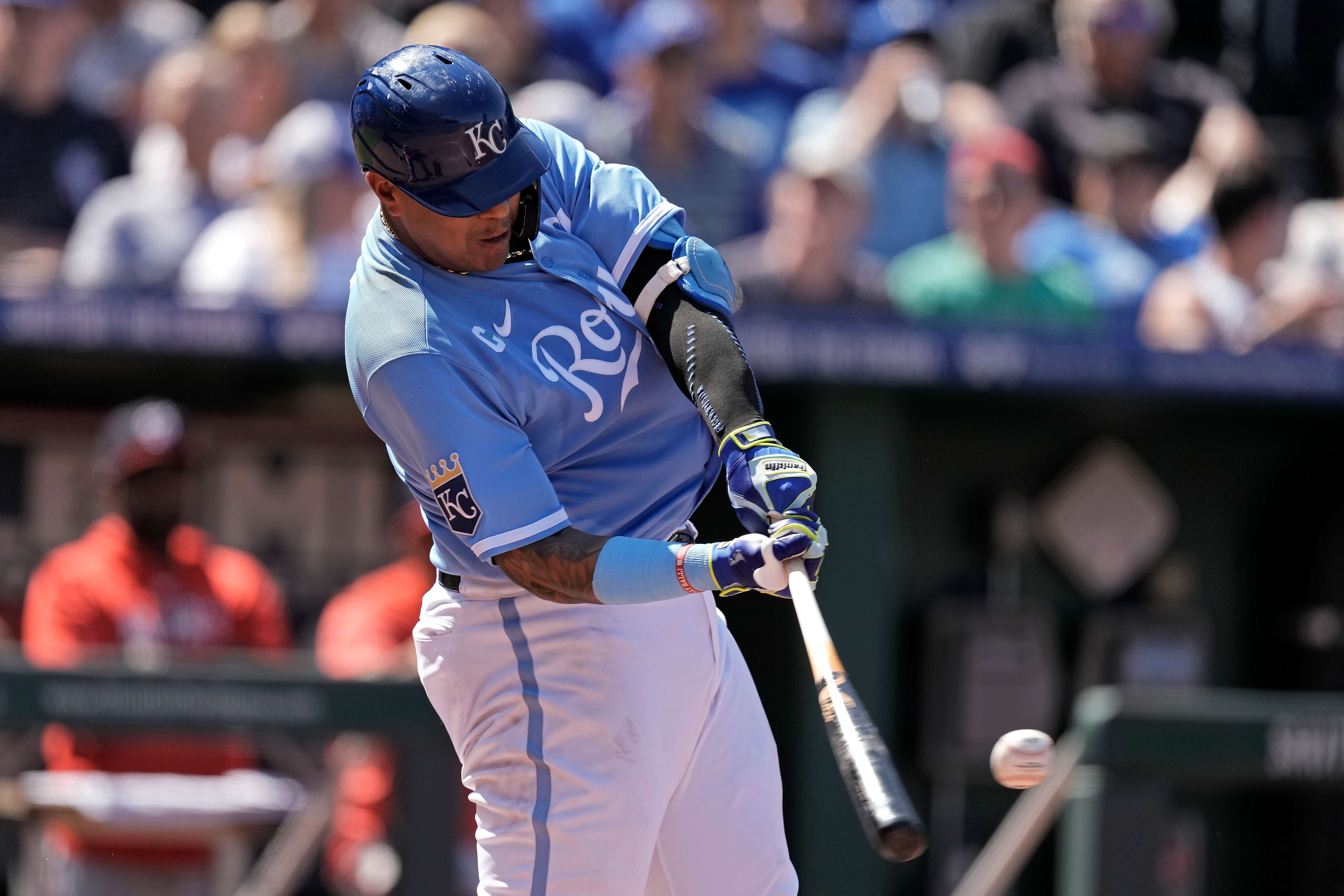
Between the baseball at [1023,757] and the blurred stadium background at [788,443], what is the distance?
70.2 inches

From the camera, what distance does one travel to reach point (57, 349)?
490 cm

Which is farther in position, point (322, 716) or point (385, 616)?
point (385, 616)

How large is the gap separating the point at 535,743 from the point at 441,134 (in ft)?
3.01

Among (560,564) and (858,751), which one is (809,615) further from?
(560,564)

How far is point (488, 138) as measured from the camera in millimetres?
2475

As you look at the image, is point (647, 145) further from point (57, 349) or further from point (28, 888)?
point (28, 888)

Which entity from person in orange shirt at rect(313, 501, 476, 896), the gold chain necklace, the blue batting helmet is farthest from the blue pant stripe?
person in orange shirt at rect(313, 501, 476, 896)

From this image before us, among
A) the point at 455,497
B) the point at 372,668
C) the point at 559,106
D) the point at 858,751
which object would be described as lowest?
the point at 372,668

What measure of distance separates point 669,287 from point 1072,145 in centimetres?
430

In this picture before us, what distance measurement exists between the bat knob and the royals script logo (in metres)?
0.77

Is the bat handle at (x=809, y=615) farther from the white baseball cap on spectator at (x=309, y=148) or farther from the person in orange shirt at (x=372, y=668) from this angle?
the white baseball cap on spectator at (x=309, y=148)

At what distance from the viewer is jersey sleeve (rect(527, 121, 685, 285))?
2717 mm

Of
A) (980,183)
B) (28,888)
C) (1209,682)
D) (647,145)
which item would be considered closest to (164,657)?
(28,888)

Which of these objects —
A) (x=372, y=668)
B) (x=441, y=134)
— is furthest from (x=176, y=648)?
(x=441, y=134)
